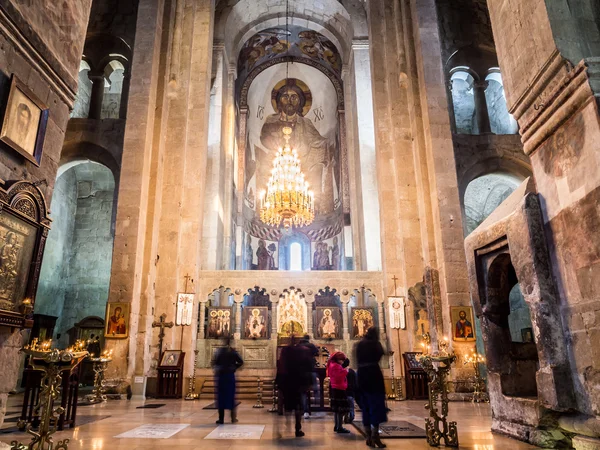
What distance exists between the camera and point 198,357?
525 inches

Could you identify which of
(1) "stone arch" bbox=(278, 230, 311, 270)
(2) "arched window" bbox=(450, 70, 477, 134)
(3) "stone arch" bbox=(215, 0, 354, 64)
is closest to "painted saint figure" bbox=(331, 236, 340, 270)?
(1) "stone arch" bbox=(278, 230, 311, 270)

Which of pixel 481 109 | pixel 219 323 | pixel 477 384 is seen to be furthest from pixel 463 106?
pixel 219 323

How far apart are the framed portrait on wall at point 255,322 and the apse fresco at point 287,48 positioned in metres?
15.3

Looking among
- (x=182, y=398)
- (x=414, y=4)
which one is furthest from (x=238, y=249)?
(x=414, y=4)

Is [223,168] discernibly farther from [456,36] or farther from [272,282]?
[456,36]

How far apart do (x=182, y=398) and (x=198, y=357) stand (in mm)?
2026

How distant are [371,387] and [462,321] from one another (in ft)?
23.4

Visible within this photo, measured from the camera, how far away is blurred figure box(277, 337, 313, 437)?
5.74 metres

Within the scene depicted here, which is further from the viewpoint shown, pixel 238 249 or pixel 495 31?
pixel 238 249

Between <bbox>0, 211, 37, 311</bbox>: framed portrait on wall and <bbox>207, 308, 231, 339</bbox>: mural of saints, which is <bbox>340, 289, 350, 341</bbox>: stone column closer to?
<bbox>207, 308, 231, 339</bbox>: mural of saints

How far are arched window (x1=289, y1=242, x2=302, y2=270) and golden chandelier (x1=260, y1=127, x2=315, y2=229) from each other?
30.6ft

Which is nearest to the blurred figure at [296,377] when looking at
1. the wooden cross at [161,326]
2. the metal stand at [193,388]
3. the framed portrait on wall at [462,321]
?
the metal stand at [193,388]

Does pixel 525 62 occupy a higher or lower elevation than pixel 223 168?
lower

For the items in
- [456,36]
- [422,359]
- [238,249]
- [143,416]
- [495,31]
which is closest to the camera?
[422,359]
